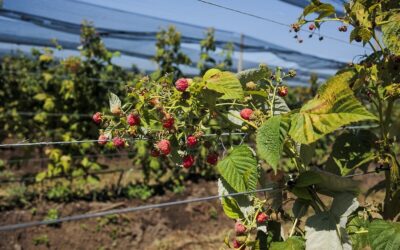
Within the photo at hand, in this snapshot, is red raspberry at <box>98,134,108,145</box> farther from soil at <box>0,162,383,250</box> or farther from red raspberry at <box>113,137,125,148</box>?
soil at <box>0,162,383,250</box>

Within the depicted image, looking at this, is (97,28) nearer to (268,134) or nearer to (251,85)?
(251,85)

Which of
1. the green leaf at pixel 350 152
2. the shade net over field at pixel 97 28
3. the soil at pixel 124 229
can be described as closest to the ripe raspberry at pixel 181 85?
the green leaf at pixel 350 152

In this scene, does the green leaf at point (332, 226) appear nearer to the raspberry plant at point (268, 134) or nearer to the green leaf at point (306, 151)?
the raspberry plant at point (268, 134)

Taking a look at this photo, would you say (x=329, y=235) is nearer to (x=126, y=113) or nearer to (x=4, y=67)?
(x=126, y=113)

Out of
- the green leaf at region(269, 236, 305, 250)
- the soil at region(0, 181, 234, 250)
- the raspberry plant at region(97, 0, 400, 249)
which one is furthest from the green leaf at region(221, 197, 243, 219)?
the soil at region(0, 181, 234, 250)

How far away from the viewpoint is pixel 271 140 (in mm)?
976

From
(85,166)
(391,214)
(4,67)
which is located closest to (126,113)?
(391,214)

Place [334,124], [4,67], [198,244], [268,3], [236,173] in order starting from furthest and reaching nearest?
[4,67], [198,244], [268,3], [236,173], [334,124]

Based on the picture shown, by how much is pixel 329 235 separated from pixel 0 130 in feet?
15.0

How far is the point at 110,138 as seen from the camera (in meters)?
1.10

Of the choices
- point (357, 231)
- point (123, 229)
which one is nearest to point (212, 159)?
point (357, 231)

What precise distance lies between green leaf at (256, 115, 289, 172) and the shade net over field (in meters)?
3.81

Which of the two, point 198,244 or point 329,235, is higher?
point 329,235

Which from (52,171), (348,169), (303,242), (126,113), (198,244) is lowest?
(198,244)
